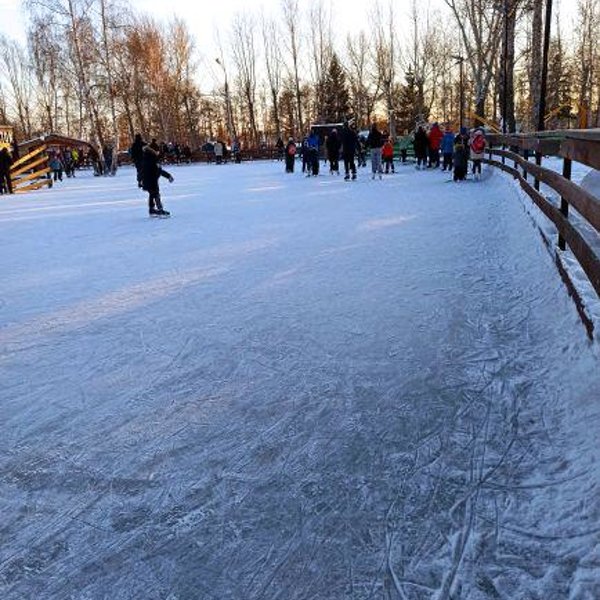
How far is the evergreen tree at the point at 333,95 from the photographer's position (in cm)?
4966

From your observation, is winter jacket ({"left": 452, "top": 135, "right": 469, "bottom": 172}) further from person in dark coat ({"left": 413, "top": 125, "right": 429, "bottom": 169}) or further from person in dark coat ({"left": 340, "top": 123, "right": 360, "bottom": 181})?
person in dark coat ({"left": 413, "top": 125, "right": 429, "bottom": 169})

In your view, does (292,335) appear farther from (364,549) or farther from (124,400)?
(364,549)

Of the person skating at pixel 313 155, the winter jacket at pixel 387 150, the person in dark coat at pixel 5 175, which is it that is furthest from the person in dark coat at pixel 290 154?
the person in dark coat at pixel 5 175

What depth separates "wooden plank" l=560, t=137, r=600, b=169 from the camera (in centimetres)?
271

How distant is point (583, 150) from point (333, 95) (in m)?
53.5

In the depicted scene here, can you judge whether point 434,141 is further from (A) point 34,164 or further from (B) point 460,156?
(A) point 34,164

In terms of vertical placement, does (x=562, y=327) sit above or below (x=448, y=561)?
above

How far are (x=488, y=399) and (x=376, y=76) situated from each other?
5208 centimetres

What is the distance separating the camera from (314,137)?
18734mm

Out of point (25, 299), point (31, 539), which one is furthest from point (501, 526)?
point (25, 299)

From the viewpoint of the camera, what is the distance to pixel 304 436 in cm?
240

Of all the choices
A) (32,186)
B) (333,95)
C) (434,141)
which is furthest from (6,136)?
(333,95)

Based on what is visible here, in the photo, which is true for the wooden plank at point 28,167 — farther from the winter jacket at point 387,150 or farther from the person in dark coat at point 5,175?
the winter jacket at point 387,150

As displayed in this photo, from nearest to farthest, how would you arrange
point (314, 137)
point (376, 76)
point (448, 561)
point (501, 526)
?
point (448, 561) < point (501, 526) < point (314, 137) < point (376, 76)
